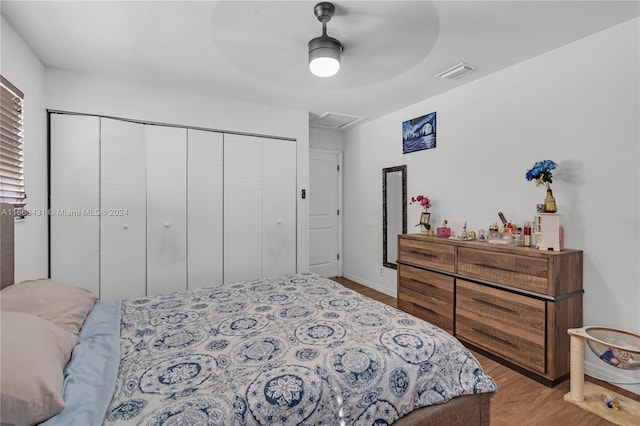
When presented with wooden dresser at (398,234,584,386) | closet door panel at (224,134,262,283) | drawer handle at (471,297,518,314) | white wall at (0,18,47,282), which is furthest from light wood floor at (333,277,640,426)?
white wall at (0,18,47,282)

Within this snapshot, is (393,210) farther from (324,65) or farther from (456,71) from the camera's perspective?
(324,65)

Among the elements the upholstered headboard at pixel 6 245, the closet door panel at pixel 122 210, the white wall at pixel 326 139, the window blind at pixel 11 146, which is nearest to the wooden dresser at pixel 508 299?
the white wall at pixel 326 139

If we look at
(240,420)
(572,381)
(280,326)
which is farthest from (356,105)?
(240,420)

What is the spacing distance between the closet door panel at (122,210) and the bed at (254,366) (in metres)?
1.22

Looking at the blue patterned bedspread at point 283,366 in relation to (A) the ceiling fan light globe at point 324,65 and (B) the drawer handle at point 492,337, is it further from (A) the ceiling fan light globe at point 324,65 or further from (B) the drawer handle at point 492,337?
(A) the ceiling fan light globe at point 324,65

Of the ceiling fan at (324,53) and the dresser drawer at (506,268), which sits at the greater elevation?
the ceiling fan at (324,53)

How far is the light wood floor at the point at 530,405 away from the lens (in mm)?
1868

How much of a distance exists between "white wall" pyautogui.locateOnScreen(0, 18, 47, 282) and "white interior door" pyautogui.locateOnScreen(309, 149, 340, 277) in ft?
10.6

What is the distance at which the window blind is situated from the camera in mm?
1975

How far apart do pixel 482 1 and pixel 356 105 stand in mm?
2014

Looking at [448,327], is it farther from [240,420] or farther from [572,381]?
[240,420]

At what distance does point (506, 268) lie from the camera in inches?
96.2

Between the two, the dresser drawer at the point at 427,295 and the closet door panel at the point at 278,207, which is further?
the closet door panel at the point at 278,207

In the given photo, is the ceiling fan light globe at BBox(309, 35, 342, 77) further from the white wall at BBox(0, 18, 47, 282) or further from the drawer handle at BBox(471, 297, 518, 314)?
the drawer handle at BBox(471, 297, 518, 314)
